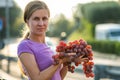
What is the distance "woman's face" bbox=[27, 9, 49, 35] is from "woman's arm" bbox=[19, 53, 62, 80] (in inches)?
8.7

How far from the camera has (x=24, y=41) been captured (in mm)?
3939

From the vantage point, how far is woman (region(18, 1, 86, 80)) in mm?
3766

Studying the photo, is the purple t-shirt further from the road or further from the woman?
the road

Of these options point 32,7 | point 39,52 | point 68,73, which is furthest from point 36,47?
point 68,73

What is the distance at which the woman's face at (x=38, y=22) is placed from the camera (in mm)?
3891

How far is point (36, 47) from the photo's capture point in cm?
392

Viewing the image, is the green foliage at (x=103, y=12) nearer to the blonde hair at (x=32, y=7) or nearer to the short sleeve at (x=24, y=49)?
the blonde hair at (x=32, y=7)

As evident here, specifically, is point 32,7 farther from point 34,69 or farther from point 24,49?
point 34,69

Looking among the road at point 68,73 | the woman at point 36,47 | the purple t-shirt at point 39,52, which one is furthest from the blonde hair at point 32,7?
the road at point 68,73

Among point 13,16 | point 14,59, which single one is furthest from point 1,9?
point 14,59

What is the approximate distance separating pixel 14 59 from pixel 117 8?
41.9 metres

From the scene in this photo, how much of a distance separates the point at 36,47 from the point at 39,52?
0.16ft

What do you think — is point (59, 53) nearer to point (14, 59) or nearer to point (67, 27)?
point (14, 59)

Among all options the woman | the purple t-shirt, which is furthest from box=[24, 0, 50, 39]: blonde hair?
the purple t-shirt
